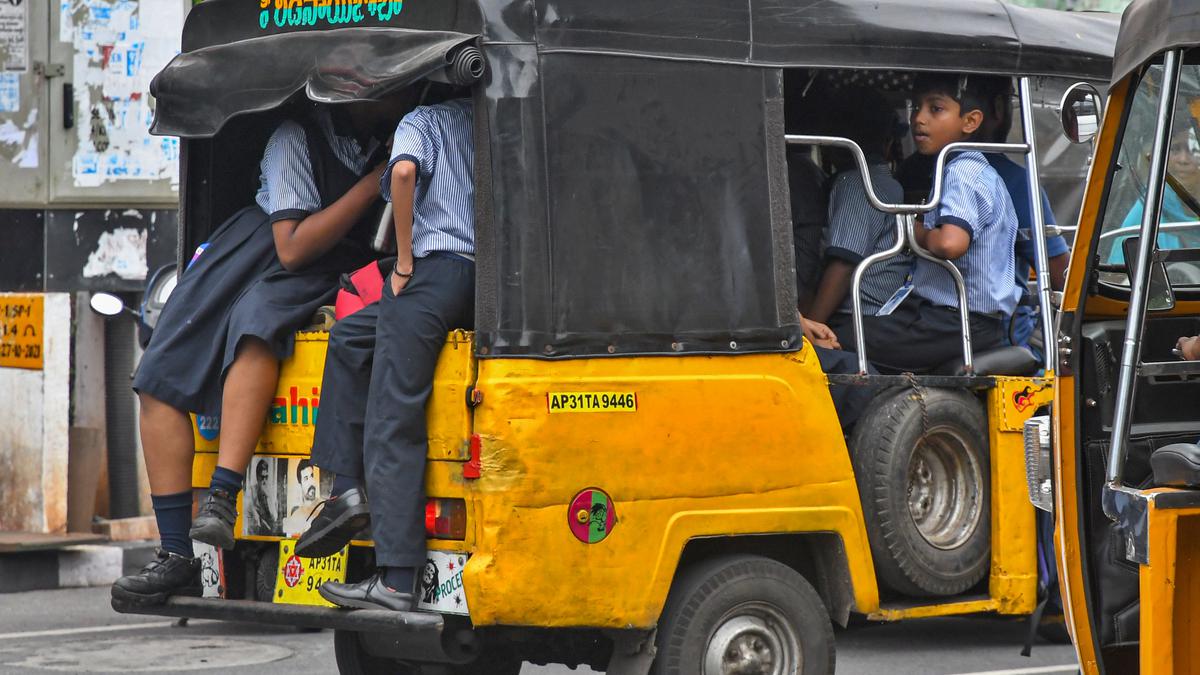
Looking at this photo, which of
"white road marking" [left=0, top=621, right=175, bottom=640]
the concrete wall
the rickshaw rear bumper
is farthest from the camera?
the concrete wall

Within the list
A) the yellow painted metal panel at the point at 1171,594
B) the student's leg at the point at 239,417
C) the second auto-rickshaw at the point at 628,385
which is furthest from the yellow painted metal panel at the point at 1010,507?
the student's leg at the point at 239,417

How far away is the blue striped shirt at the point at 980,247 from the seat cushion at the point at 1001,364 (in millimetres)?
154

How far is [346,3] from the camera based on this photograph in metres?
5.87

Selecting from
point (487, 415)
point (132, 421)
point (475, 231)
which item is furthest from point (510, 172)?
point (132, 421)

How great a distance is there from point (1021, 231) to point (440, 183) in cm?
243

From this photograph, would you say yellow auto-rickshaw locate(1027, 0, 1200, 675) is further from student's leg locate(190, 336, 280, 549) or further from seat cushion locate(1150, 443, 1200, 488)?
student's leg locate(190, 336, 280, 549)

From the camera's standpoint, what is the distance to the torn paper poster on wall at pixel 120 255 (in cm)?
1124

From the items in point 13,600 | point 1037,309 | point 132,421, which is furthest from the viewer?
point 132,421

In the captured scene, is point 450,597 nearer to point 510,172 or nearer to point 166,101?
point 510,172

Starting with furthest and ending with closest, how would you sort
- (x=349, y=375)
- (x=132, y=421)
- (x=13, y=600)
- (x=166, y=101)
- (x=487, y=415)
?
(x=132, y=421) → (x=13, y=600) → (x=166, y=101) → (x=349, y=375) → (x=487, y=415)

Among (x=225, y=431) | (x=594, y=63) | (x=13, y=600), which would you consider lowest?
(x=13, y=600)

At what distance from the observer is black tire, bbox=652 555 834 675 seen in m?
5.61

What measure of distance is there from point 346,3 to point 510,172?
942mm

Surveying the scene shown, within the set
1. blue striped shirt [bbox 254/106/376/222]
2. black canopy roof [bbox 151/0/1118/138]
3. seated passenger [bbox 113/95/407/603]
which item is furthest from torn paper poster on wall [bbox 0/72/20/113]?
blue striped shirt [bbox 254/106/376/222]
